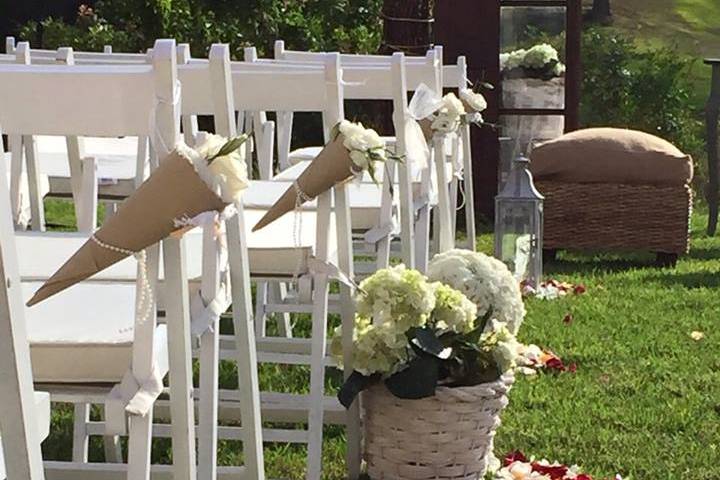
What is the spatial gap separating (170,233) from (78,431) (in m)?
1.58

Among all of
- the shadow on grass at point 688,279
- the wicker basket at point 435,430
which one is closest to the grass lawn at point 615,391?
the shadow on grass at point 688,279

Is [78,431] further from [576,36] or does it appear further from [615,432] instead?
[576,36]

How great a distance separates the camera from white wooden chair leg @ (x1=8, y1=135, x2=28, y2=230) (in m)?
3.97

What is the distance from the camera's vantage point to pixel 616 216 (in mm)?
6508

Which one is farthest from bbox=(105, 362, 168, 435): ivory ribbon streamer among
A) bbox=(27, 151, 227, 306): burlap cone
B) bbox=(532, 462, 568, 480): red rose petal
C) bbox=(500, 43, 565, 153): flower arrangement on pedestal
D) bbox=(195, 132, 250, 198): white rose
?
bbox=(500, 43, 565, 153): flower arrangement on pedestal

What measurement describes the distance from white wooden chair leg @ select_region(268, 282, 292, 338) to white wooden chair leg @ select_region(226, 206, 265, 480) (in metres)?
1.89

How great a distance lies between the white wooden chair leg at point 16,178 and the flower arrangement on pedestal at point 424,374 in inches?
46.7

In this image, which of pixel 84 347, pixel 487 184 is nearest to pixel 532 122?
pixel 487 184

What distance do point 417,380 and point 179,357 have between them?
1.05 meters

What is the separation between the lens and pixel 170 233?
6.50 ft

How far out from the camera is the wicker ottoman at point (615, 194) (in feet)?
21.2

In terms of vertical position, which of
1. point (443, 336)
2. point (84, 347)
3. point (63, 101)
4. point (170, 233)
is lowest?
point (443, 336)

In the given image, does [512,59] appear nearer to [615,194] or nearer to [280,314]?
[615,194]

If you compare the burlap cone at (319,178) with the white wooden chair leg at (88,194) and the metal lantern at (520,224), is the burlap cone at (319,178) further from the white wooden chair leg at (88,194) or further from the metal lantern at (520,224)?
the metal lantern at (520,224)
